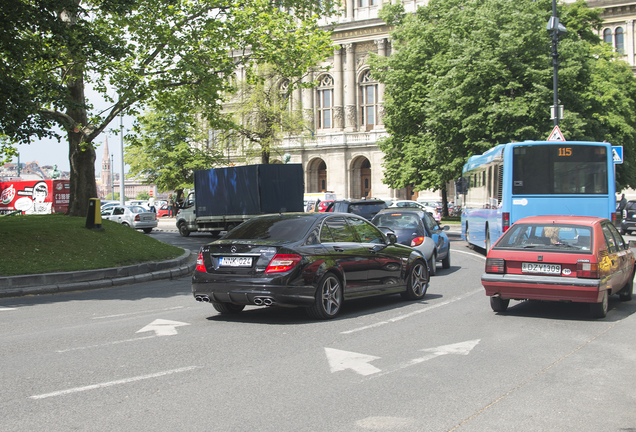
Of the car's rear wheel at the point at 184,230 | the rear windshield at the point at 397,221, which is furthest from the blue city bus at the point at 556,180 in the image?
the car's rear wheel at the point at 184,230

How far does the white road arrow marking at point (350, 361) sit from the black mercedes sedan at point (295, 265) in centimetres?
164

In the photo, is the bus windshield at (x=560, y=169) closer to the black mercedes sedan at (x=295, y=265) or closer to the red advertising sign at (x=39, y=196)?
the black mercedes sedan at (x=295, y=265)

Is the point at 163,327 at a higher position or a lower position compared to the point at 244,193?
lower

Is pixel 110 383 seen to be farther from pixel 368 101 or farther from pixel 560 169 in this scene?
pixel 368 101

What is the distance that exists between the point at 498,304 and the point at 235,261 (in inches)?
156

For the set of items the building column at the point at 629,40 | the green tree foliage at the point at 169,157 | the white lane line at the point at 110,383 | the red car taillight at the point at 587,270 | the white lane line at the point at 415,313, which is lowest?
the white lane line at the point at 415,313

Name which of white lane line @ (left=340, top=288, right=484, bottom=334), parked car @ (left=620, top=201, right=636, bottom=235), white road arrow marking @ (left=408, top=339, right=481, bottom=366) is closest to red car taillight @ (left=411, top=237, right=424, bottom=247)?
white lane line @ (left=340, top=288, right=484, bottom=334)

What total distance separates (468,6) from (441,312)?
30307mm

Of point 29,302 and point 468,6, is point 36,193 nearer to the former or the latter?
point 468,6

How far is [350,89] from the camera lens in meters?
68.9

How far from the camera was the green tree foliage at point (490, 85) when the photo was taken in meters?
31.0

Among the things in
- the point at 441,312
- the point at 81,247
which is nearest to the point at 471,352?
the point at 441,312

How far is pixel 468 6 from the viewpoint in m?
36.0

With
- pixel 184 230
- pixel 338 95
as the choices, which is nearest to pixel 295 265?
pixel 184 230
